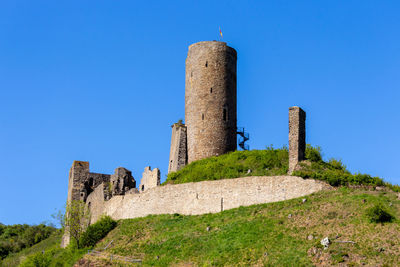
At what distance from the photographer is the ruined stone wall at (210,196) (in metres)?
37.2

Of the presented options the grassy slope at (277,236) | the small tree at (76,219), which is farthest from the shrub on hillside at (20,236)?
the grassy slope at (277,236)

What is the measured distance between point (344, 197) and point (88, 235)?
17742 mm

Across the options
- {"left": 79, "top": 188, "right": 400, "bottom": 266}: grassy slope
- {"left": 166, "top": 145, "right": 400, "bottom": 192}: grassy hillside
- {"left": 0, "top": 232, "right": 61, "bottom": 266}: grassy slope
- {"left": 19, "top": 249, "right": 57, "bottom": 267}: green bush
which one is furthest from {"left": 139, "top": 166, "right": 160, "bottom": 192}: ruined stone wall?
{"left": 79, "top": 188, "right": 400, "bottom": 266}: grassy slope

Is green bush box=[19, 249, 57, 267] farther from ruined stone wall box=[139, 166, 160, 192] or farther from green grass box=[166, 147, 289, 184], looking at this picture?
green grass box=[166, 147, 289, 184]

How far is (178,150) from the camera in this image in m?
51.2

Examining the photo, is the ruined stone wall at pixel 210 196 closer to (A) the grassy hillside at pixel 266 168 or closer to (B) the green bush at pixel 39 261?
(A) the grassy hillside at pixel 266 168

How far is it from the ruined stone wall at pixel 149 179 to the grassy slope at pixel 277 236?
10.7m

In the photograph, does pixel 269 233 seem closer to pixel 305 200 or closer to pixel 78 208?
pixel 305 200

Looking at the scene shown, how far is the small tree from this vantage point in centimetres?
4791

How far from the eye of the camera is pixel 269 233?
1316 inches

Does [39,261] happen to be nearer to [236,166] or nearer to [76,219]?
[76,219]

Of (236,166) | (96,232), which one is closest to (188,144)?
(236,166)

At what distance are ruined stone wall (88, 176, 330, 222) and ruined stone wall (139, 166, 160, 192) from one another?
4759mm

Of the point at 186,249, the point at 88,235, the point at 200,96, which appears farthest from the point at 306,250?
the point at 200,96
